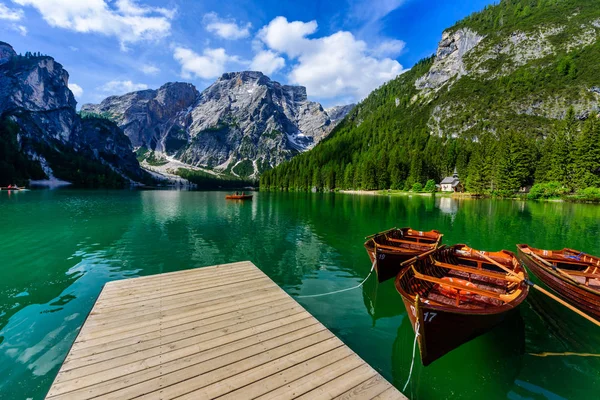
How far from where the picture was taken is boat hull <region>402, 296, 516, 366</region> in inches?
284

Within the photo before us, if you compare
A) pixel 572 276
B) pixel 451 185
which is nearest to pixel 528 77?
pixel 451 185

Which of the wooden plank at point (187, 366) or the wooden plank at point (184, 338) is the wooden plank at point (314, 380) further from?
the wooden plank at point (184, 338)

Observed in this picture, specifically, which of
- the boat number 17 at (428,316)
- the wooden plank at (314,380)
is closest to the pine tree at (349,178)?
the boat number 17 at (428,316)

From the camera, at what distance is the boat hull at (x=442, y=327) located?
721 centimetres

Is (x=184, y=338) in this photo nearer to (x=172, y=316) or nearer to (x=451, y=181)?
(x=172, y=316)

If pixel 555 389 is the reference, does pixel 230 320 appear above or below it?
above

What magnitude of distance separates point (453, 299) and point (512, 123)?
583 ft

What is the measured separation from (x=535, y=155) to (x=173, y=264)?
124m

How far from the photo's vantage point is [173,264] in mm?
18953

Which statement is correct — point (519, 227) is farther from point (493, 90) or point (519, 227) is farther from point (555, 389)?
point (493, 90)

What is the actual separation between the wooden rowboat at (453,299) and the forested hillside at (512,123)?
3654 inches

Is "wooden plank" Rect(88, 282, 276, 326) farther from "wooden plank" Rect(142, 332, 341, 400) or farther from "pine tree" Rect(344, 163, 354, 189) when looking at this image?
"pine tree" Rect(344, 163, 354, 189)

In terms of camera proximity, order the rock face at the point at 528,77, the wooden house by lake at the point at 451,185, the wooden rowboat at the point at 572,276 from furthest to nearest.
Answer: the rock face at the point at 528,77 < the wooden house by lake at the point at 451,185 < the wooden rowboat at the point at 572,276

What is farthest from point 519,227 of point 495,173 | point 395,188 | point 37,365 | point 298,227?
point 395,188
